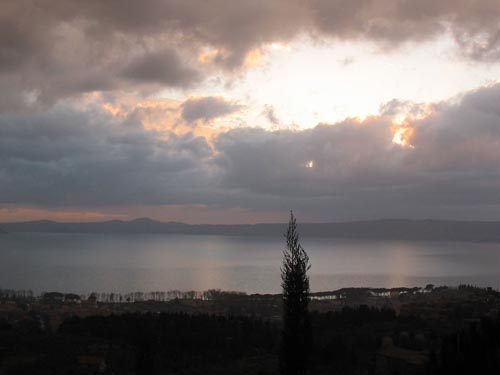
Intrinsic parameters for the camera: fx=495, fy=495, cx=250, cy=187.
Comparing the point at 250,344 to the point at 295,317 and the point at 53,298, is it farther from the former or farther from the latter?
the point at 53,298

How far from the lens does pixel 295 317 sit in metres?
21.0

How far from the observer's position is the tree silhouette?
68.1 feet

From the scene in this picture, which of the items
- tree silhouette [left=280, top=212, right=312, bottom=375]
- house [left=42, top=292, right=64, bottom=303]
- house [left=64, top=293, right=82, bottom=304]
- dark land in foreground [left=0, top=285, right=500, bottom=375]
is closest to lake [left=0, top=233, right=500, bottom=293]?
house [left=42, top=292, right=64, bottom=303]

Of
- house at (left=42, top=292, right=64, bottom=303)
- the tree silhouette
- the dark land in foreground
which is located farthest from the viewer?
house at (left=42, top=292, right=64, bottom=303)

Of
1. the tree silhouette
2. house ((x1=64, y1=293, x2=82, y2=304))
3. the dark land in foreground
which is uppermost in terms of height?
the tree silhouette

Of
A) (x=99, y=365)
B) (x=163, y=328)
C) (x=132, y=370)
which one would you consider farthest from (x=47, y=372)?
(x=163, y=328)

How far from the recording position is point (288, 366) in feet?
67.9

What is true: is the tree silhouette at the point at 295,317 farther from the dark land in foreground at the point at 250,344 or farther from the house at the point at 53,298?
the house at the point at 53,298

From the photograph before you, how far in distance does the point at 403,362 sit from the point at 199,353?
17.8 metres

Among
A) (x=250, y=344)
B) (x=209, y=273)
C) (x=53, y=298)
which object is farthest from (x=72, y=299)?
(x=250, y=344)

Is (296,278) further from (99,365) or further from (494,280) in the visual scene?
(494,280)

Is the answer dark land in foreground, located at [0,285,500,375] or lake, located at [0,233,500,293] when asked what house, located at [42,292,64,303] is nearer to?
lake, located at [0,233,500,293]

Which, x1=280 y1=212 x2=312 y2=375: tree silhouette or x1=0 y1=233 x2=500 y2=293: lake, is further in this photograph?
x1=0 y1=233 x2=500 y2=293: lake

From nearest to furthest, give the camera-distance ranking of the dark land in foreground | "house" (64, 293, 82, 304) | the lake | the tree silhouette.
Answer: the tree silhouette < the dark land in foreground < "house" (64, 293, 82, 304) < the lake
